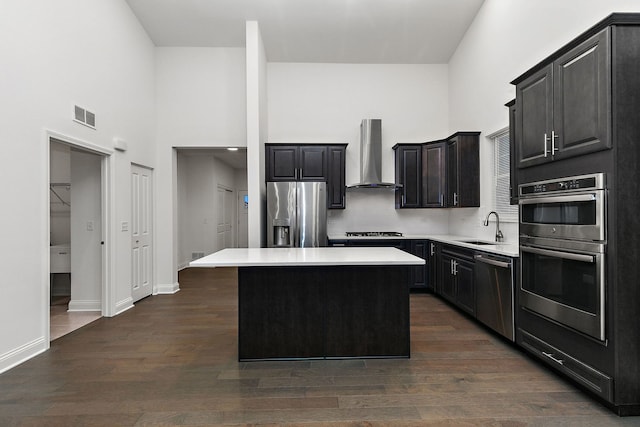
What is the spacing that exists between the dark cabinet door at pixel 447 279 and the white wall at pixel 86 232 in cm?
442

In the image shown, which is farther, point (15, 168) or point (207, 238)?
point (207, 238)

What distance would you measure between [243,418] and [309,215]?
3312mm

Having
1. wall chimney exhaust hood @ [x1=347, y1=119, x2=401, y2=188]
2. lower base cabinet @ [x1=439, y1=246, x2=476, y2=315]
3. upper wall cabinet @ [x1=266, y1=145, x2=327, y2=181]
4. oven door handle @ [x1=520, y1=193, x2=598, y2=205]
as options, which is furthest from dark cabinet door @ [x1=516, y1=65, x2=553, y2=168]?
upper wall cabinet @ [x1=266, y1=145, x2=327, y2=181]

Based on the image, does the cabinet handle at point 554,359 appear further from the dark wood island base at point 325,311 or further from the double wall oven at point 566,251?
the dark wood island base at point 325,311

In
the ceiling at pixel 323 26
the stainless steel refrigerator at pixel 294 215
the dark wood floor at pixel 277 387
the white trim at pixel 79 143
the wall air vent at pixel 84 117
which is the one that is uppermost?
the ceiling at pixel 323 26

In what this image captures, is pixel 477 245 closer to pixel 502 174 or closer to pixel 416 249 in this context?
pixel 502 174

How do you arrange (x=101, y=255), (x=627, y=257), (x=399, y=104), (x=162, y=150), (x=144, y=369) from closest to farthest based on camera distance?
1. (x=627, y=257)
2. (x=144, y=369)
3. (x=101, y=255)
4. (x=162, y=150)
5. (x=399, y=104)

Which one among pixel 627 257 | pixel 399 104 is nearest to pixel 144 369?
pixel 627 257

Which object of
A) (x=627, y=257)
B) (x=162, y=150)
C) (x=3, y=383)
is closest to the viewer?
(x=627, y=257)

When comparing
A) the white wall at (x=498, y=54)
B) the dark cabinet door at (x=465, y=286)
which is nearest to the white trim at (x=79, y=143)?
the dark cabinet door at (x=465, y=286)

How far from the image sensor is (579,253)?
234 cm

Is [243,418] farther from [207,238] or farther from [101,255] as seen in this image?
[207,238]

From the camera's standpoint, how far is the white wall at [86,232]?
4473mm

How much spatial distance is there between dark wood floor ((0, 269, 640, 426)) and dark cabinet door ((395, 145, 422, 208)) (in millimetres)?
2628
